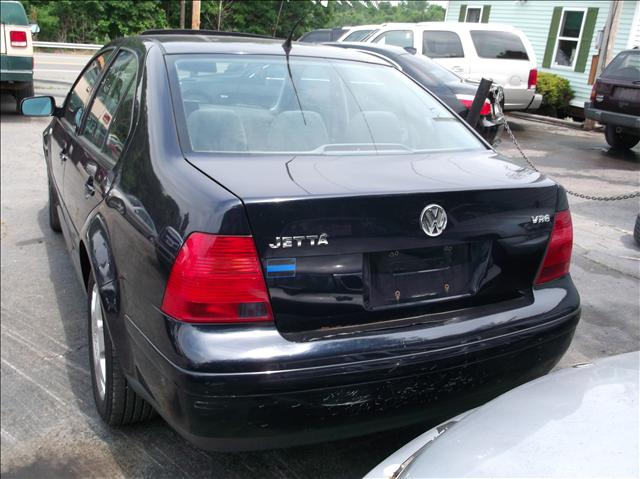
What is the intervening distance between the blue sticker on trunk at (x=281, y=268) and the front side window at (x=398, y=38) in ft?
34.7

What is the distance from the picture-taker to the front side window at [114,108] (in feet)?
9.37

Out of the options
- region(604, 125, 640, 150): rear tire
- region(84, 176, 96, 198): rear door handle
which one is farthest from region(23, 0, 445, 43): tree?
region(84, 176, 96, 198): rear door handle

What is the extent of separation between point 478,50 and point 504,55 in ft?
1.87

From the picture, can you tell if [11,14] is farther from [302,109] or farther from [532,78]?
[302,109]

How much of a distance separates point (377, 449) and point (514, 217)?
115 cm

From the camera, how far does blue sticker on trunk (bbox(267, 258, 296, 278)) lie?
202 centimetres

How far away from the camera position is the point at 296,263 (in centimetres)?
204

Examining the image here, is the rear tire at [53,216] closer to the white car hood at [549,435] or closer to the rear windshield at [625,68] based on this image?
the white car hood at [549,435]

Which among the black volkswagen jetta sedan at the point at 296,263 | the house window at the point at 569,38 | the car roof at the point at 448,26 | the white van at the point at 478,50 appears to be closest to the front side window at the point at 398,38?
the white van at the point at 478,50

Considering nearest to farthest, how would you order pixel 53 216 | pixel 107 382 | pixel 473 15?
pixel 107 382 < pixel 53 216 < pixel 473 15

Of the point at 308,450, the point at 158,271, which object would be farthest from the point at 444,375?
the point at 158,271

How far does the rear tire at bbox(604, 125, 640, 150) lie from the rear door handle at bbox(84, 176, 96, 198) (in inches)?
394

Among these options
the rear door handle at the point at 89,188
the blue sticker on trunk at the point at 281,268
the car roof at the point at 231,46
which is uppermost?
the car roof at the point at 231,46

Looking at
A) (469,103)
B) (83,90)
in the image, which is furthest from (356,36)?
(83,90)
